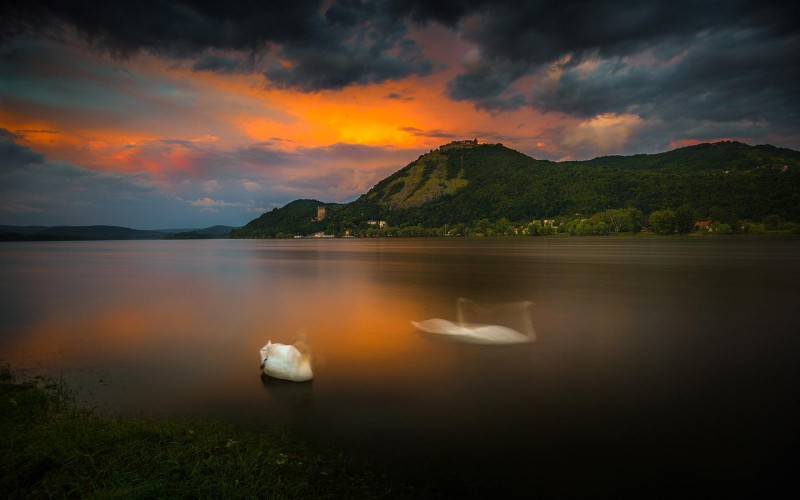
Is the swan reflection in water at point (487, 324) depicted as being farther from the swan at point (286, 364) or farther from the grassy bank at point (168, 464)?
the grassy bank at point (168, 464)

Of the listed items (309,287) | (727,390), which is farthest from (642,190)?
(727,390)

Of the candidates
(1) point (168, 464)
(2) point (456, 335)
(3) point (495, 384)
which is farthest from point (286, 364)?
(2) point (456, 335)

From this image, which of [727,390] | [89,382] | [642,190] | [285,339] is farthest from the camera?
[642,190]

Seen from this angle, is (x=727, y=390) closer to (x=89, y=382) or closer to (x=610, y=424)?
(x=610, y=424)

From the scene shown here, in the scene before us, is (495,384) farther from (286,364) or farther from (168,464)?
(168,464)

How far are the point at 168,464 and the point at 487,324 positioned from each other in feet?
43.2

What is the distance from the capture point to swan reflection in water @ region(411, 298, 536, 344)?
14648 millimetres

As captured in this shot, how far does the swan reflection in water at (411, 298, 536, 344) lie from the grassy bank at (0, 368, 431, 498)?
28.2 ft

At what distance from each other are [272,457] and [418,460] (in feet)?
6.97

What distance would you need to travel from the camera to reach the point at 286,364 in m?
10.1

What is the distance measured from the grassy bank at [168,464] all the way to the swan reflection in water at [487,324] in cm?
859

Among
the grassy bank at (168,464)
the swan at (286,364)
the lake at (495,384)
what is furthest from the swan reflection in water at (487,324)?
the grassy bank at (168,464)

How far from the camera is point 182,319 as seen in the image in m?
19.8

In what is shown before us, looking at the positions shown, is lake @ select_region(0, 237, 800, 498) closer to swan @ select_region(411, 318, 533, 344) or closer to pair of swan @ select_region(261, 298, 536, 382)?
pair of swan @ select_region(261, 298, 536, 382)
